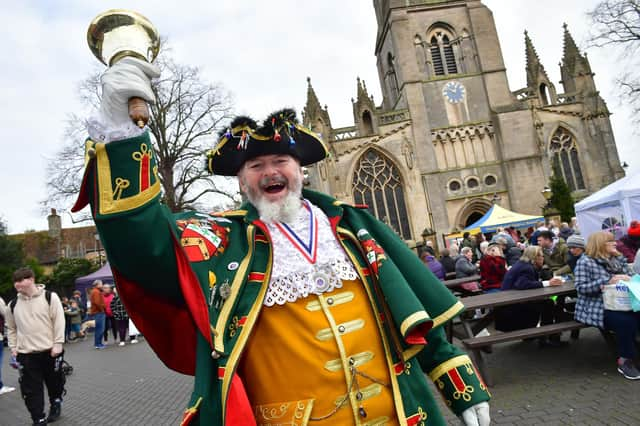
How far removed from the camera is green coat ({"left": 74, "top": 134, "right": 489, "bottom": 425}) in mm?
1645

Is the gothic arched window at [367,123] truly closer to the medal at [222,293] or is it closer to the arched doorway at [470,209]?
the arched doorway at [470,209]

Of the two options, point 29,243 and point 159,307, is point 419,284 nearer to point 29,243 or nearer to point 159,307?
point 159,307

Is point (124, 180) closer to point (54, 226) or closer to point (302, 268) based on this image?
point (302, 268)

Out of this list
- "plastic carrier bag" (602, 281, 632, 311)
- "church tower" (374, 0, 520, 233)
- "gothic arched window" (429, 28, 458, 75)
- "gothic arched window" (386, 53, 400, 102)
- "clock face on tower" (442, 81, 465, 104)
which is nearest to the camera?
"plastic carrier bag" (602, 281, 632, 311)

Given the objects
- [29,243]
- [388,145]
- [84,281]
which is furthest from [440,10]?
[29,243]

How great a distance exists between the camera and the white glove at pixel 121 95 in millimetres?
1534

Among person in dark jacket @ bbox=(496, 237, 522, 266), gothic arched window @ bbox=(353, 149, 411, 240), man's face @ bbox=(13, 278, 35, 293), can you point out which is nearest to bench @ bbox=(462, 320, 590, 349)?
person in dark jacket @ bbox=(496, 237, 522, 266)

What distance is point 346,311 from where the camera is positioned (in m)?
2.04

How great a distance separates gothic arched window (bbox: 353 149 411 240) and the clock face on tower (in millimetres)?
6026

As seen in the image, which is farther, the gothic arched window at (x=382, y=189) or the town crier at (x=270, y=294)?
the gothic arched window at (x=382, y=189)

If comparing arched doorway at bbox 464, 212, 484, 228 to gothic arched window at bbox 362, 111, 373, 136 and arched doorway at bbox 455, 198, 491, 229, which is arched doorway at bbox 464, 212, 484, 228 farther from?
gothic arched window at bbox 362, 111, 373, 136

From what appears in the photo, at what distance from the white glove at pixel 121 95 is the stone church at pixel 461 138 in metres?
27.6

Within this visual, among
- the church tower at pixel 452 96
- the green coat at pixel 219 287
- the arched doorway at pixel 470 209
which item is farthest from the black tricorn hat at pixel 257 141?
the arched doorway at pixel 470 209

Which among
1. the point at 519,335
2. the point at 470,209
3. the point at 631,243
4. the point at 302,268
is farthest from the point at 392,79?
the point at 302,268
